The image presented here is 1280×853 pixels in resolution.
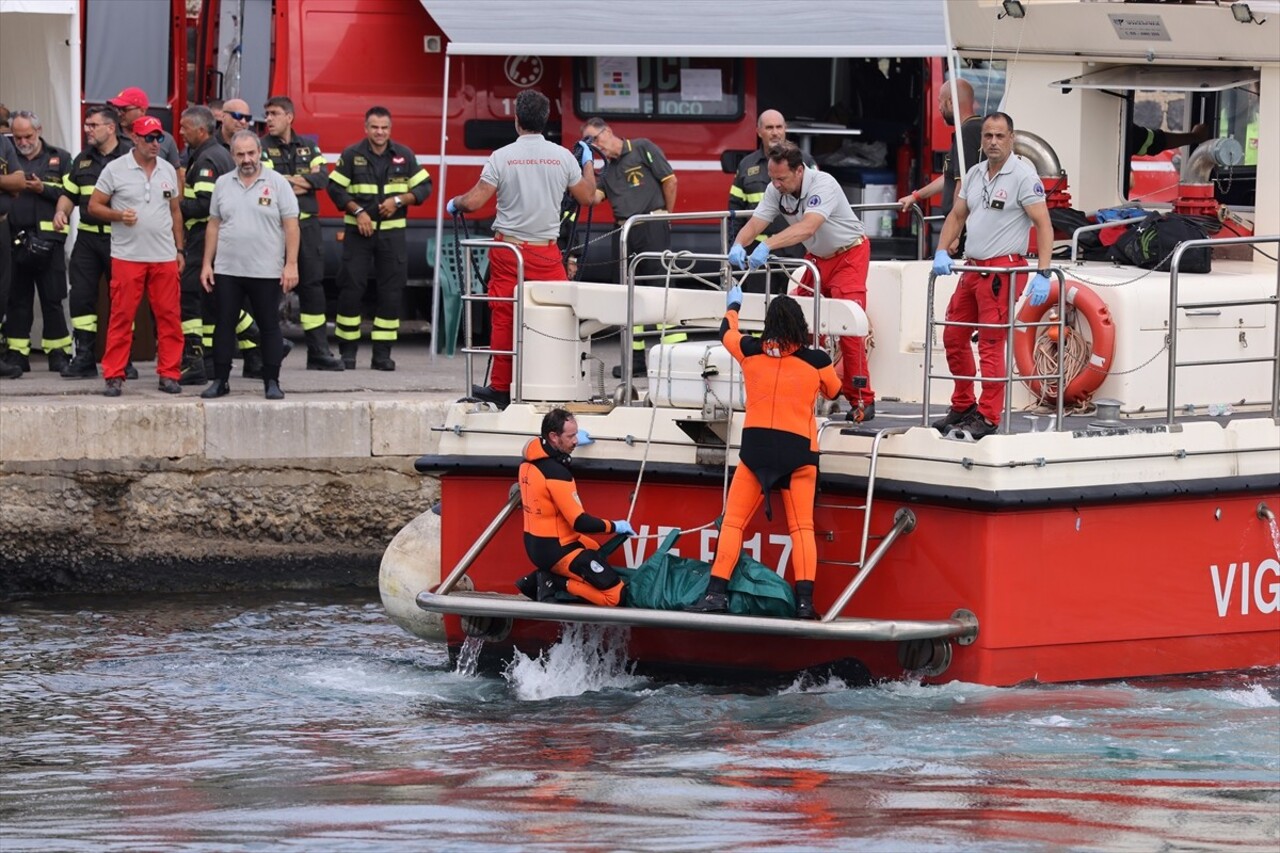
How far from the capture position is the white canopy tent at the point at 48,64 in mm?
13875

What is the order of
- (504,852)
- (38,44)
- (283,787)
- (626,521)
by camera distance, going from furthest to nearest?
(38,44) < (626,521) < (283,787) < (504,852)

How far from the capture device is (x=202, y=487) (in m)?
11.8

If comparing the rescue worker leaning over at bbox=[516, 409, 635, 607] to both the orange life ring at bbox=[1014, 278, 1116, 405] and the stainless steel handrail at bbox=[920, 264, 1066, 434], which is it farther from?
the orange life ring at bbox=[1014, 278, 1116, 405]

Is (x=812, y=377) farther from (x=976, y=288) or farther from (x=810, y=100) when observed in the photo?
(x=810, y=100)

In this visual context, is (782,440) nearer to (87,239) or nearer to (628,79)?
(87,239)

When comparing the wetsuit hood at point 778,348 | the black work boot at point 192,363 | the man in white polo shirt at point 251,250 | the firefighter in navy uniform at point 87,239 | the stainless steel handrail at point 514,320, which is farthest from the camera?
the black work boot at point 192,363

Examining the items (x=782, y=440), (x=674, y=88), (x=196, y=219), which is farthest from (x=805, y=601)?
(x=674, y=88)

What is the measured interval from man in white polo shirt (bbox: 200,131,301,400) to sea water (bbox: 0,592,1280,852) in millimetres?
2478

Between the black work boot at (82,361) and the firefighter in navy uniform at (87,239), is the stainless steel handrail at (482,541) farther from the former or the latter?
the black work boot at (82,361)

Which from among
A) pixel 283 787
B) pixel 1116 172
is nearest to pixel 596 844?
pixel 283 787

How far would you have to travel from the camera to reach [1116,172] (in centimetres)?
1049

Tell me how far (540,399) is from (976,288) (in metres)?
1.88

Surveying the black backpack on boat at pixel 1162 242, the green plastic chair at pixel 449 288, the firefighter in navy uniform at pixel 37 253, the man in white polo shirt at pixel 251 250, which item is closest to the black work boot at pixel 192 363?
the man in white polo shirt at pixel 251 250

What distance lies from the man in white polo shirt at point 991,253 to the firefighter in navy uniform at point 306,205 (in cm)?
537
